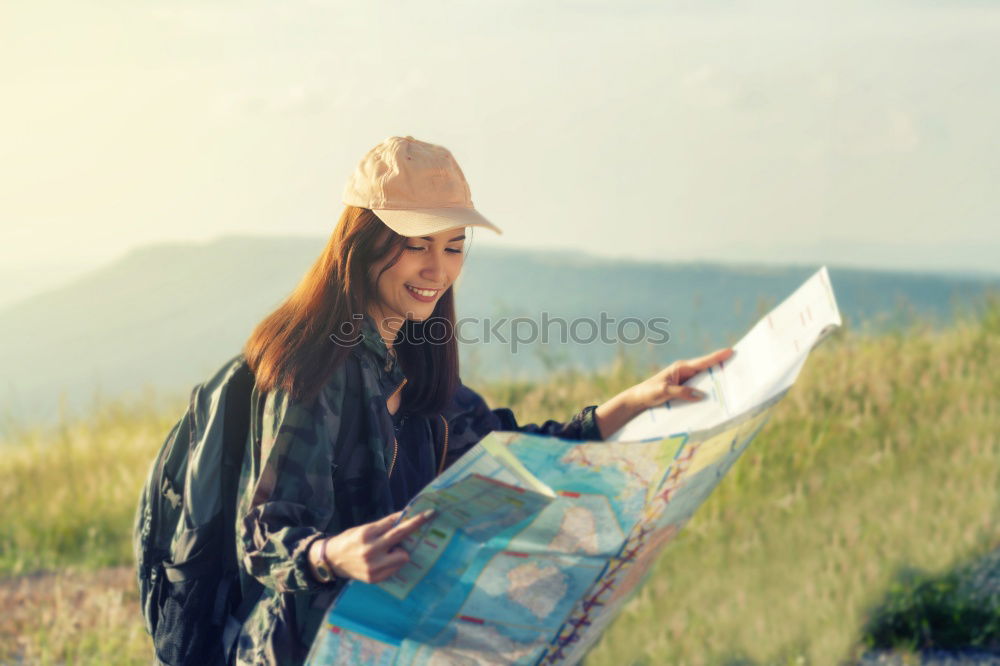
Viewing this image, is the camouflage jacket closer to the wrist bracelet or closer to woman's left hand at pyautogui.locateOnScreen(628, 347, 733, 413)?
the wrist bracelet

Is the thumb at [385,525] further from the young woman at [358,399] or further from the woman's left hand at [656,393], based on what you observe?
the woman's left hand at [656,393]

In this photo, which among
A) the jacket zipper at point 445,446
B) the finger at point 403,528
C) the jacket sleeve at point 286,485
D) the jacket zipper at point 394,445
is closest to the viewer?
the finger at point 403,528

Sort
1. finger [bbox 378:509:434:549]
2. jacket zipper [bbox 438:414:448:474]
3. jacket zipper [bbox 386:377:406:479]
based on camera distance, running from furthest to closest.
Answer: jacket zipper [bbox 438:414:448:474], jacket zipper [bbox 386:377:406:479], finger [bbox 378:509:434:549]

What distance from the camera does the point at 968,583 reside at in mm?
4211

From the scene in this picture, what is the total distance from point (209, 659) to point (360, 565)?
0.67m

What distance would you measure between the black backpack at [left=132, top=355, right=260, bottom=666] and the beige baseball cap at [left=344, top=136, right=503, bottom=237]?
1.32ft

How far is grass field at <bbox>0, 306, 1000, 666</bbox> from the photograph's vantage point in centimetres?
402

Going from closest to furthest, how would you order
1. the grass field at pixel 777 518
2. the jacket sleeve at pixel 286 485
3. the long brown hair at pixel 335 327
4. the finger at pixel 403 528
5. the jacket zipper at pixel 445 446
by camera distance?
the finger at pixel 403 528, the jacket sleeve at pixel 286 485, the long brown hair at pixel 335 327, the jacket zipper at pixel 445 446, the grass field at pixel 777 518

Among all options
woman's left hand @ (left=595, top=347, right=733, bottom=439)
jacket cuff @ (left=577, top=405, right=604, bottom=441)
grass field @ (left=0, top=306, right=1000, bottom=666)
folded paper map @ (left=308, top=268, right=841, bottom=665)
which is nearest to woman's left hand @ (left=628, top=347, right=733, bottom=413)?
woman's left hand @ (left=595, top=347, right=733, bottom=439)

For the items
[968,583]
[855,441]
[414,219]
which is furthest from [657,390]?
[855,441]

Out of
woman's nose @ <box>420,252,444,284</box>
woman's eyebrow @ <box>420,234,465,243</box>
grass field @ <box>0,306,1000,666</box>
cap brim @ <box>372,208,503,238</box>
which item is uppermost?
cap brim @ <box>372,208,503,238</box>

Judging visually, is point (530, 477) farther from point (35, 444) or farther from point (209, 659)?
point (35, 444)

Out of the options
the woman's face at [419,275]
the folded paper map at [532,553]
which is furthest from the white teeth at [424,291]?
the folded paper map at [532,553]

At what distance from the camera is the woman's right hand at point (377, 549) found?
5.67 feet
